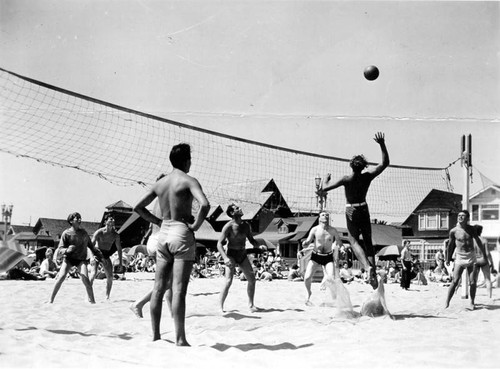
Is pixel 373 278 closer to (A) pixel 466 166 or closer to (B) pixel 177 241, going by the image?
(B) pixel 177 241

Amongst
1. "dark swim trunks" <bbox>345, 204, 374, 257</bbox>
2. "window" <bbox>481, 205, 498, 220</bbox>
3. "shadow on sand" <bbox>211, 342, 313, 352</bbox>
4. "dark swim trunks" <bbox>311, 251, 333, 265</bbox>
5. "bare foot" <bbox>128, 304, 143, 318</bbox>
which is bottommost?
"shadow on sand" <bbox>211, 342, 313, 352</bbox>

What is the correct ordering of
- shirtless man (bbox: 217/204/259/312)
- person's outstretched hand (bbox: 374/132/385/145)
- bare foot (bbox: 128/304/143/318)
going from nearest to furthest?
bare foot (bbox: 128/304/143/318) < person's outstretched hand (bbox: 374/132/385/145) < shirtless man (bbox: 217/204/259/312)

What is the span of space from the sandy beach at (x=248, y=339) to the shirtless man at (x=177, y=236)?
0.94 feet

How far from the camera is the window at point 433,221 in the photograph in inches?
1560

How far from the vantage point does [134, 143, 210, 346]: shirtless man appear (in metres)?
4.35

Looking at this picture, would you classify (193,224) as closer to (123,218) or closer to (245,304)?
(245,304)

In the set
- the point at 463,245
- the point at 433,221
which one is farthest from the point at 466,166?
the point at 433,221

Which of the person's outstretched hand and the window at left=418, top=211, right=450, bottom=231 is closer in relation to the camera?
the person's outstretched hand

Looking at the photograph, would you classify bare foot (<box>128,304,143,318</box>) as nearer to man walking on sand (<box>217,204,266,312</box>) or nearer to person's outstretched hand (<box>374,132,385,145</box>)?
man walking on sand (<box>217,204,266,312</box>)

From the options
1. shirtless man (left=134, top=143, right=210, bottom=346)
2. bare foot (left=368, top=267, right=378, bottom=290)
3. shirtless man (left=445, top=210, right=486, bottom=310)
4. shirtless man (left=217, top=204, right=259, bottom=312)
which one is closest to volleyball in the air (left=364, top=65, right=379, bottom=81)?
shirtless man (left=445, top=210, right=486, bottom=310)

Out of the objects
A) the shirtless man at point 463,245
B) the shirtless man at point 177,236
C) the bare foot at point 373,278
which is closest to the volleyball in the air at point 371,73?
the shirtless man at point 463,245

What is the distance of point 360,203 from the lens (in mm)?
6645

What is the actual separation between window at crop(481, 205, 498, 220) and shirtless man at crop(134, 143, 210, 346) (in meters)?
21.7

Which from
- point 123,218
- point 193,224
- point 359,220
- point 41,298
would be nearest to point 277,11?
point 359,220
